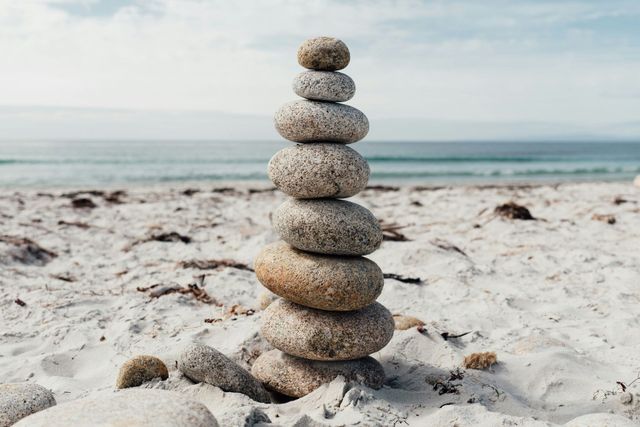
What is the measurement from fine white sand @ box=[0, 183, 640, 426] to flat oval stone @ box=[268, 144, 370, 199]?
1.48 meters

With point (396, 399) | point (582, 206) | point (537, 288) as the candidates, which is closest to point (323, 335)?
point (396, 399)

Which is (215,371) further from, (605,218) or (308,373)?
(605,218)

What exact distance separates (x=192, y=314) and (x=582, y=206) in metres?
10.7

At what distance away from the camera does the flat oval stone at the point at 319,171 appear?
428 centimetres

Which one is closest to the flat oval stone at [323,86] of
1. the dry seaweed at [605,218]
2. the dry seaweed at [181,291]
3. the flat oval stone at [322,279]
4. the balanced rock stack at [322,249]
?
the balanced rock stack at [322,249]

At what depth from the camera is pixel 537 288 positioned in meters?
7.07

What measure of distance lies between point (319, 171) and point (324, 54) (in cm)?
95

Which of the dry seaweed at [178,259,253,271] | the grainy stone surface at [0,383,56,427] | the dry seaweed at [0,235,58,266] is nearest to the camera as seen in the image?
the grainy stone surface at [0,383,56,427]

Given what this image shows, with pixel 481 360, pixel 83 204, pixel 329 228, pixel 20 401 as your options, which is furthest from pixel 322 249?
pixel 83 204

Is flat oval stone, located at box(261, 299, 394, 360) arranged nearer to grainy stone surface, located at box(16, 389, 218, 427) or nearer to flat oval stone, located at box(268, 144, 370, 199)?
flat oval stone, located at box(268, 144, 370, 199)

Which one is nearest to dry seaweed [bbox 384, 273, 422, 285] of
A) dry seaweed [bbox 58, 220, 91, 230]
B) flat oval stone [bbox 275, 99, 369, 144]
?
flat oval stone [bbox 275, 99, 369, 144]

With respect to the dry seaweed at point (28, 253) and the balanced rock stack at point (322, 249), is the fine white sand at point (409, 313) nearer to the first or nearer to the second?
the dry seaweed at point (28, 253)

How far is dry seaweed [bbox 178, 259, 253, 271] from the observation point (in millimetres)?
→ 8039

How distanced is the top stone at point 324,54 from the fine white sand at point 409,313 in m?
2.49
